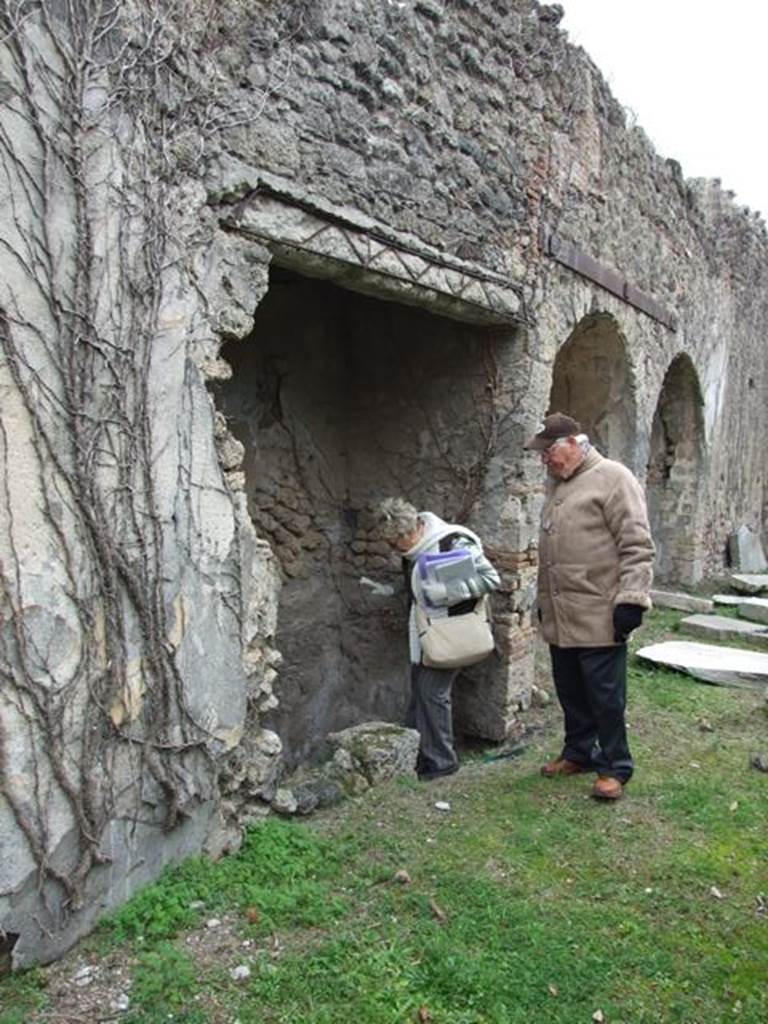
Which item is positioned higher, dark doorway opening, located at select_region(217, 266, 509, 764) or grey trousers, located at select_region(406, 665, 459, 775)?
dark doorway opening, located at select_region(217, 266, 509, 764)

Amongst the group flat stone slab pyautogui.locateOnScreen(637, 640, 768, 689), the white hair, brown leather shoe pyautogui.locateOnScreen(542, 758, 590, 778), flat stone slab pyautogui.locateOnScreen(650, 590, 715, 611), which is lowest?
brown leather shoe pyautogui.locateOnScreen(542, 758, 590, 778)

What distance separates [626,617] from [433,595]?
103cm

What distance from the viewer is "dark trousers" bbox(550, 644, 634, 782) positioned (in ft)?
11.2

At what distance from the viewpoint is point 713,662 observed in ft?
18.3

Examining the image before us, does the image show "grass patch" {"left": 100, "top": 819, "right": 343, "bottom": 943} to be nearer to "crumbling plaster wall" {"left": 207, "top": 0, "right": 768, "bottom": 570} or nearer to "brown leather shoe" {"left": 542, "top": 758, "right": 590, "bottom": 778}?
"brown leather shoe" {"left": 542, "top": 758, "right": 590, "bottom": 778}

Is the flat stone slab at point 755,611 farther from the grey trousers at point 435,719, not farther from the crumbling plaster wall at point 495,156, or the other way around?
the grey trousers at point 435,719

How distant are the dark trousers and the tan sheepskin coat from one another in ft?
0.36

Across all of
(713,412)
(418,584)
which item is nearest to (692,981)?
(418,584)

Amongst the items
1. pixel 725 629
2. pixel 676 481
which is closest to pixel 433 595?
pixel 725 629

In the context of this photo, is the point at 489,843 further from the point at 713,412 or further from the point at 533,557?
the point at 713,412

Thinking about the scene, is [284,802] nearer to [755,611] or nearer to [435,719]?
[435,719]

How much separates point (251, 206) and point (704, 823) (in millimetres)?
3121

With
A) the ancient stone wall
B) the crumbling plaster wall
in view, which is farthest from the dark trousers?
the crumbling plaster wall

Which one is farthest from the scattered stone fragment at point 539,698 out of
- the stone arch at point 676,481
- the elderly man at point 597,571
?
the stone arch at point 676,481
